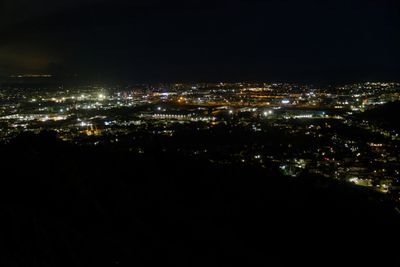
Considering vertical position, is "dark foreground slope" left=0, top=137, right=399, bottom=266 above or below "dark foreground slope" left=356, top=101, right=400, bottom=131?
above

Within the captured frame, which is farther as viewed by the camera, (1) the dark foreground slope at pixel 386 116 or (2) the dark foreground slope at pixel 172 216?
(1) the dark foreground slope at pixel 386 116

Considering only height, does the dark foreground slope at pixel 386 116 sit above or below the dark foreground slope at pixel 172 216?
below

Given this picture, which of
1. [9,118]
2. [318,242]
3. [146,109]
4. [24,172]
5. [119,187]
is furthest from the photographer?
[146,109]

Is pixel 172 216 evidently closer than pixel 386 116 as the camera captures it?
Yes

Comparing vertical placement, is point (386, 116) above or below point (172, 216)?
below

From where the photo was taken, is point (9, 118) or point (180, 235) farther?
point (9, 118)

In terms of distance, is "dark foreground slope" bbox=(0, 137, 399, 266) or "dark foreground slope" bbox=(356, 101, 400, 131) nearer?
"dark foreground slope" bbox=(0, 137, 399, 266)

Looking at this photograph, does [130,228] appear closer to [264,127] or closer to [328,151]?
[328,151]

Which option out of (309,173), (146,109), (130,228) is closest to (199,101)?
(146,109)
